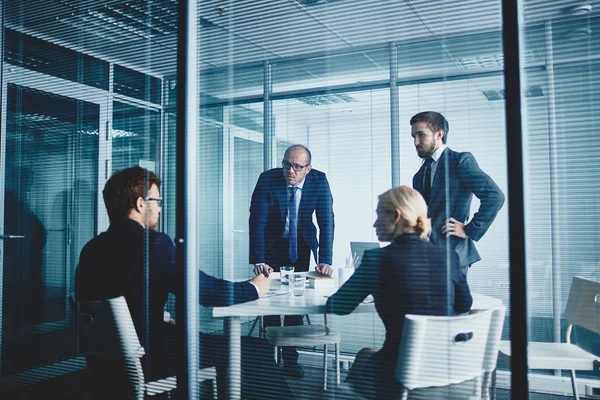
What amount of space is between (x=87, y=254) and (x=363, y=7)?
1.69 meters

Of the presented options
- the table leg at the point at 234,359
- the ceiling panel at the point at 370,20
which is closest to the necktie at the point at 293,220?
the table leg at the point at 234,359

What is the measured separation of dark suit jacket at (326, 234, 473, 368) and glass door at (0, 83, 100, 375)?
5.39ft

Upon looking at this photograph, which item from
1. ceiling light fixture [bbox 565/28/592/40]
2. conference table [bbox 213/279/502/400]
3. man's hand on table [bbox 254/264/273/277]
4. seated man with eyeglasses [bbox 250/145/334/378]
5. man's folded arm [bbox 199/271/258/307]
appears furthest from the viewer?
man's hand on table [bbox 254/264/273/277]

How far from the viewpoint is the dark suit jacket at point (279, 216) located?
7.42 ft

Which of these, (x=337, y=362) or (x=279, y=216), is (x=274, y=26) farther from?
(x=337, y=362)

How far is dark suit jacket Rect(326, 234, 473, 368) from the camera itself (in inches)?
74.1

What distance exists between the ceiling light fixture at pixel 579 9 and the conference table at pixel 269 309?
1.16 metres

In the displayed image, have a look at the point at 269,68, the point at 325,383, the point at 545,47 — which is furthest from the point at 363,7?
the point at 325,383

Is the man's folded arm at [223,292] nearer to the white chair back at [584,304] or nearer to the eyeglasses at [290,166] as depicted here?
the eyeglasses at [290,166]

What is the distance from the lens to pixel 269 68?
245 cm

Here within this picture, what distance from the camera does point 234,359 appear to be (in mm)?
2238

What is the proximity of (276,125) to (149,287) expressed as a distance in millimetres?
1022

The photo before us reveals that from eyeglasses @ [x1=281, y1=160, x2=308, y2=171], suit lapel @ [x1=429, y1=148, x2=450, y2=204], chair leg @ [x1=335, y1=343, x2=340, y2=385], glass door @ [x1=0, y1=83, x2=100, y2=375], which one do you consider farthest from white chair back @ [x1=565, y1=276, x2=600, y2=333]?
glass door @ [x1=0, y1=83, x2=100, y2=375]

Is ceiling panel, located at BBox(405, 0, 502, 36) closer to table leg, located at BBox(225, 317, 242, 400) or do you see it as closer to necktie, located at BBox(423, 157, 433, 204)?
necktie, located at BBox(423, 157, 433, 204)
